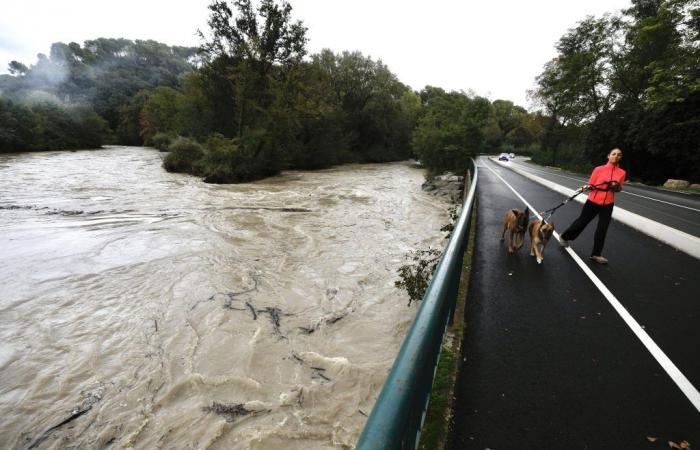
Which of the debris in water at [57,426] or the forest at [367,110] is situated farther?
the forest at [367,110]

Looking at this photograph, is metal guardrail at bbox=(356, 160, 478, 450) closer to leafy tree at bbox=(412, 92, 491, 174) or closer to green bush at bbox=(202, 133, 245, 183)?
leafy tree at bbox=(412, 92, 491, 174)

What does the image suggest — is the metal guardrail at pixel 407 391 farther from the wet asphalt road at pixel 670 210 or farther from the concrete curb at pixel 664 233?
the wet asphalt road at pixel 670 210

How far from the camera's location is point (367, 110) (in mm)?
47469

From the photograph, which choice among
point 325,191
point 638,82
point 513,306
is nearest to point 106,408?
point 513,306

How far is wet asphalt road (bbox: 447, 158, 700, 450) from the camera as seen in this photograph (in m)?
2.52

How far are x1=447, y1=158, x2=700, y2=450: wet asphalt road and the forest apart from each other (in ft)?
65.3

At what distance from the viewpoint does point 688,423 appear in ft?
→ 8.50

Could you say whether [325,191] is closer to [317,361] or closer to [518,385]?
[317,361]

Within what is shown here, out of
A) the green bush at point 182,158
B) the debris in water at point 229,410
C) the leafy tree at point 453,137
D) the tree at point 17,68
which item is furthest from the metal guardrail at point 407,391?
the tree at point 17,68

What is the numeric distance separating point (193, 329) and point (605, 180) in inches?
313

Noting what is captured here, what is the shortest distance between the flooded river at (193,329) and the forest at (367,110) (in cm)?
1550

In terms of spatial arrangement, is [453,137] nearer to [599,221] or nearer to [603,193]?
[603,193]

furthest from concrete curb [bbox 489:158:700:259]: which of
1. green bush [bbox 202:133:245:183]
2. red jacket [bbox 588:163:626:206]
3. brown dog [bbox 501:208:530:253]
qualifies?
green bush [bbox 202:133:245:183]

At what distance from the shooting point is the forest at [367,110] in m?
23.7
